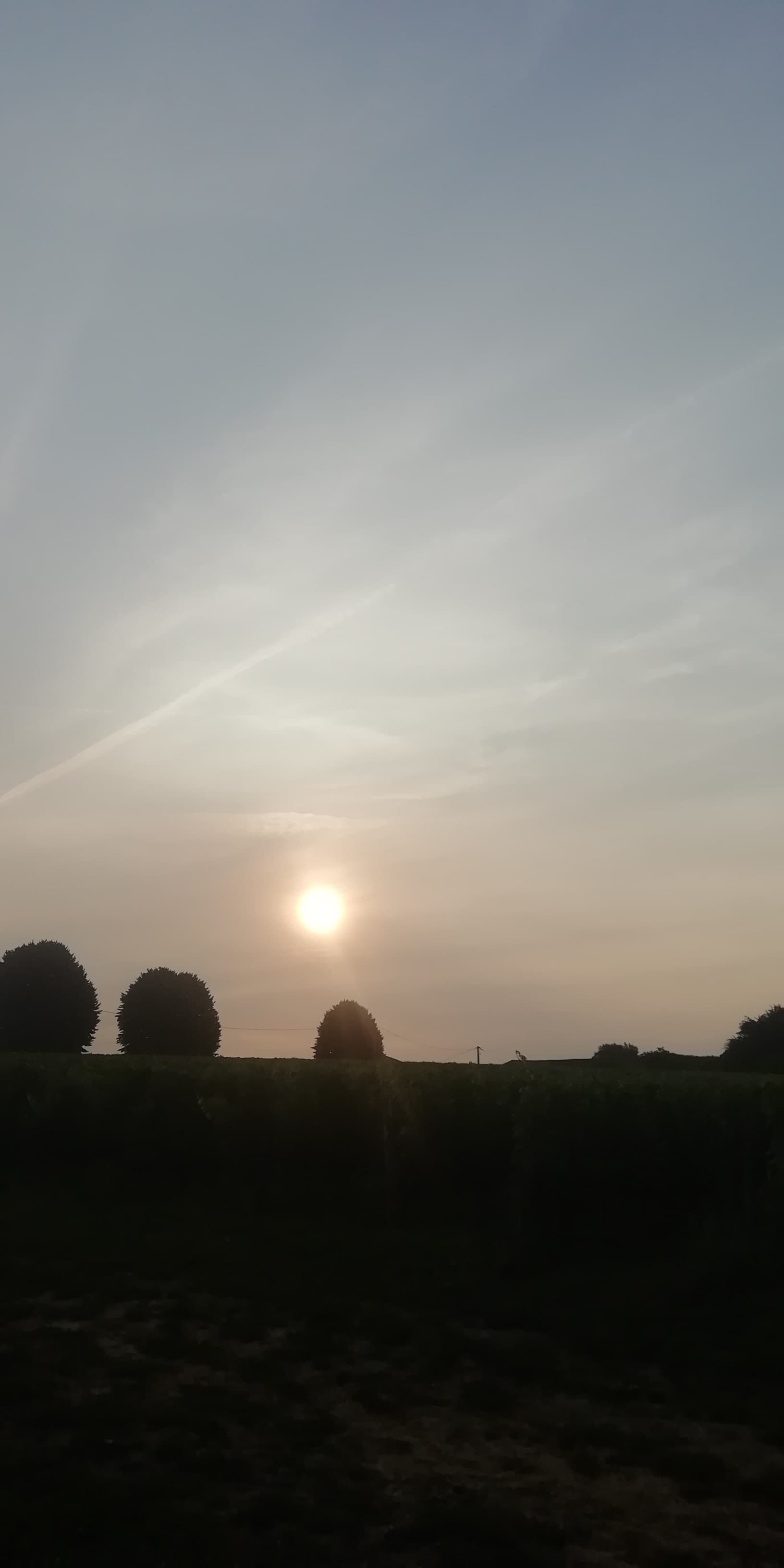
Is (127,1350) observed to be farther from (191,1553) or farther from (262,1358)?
(191,1553)

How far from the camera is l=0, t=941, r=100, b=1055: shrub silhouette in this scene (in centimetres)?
4841

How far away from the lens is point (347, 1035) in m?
37.8

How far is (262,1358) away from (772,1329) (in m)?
5.84

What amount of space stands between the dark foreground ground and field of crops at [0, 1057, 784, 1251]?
1348 mm

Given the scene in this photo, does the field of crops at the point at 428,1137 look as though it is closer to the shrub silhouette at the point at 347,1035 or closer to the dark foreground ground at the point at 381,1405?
the dark foreground ground at the point at 381,1405

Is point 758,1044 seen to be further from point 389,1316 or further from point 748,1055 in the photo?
point 389,1316

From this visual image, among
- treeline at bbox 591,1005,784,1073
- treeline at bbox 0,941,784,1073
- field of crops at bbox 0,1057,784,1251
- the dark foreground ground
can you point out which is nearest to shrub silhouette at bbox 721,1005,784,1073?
treeline at bbox 591,1005,784,1073

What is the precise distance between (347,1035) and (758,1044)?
14131 millimetres

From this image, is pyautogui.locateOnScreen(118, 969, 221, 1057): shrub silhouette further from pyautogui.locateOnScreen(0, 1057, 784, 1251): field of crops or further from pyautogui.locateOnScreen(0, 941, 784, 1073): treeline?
pyautogui.locateOnScreen(0, 1057, 784, 1251): field of crops

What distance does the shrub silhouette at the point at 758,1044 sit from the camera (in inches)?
1138

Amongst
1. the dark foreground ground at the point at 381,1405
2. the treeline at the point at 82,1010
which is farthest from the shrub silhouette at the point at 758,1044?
the treeline at the point at 82,1010

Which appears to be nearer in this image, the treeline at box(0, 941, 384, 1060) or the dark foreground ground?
the dark foreground ground

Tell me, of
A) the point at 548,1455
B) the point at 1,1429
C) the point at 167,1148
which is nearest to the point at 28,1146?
the point at 167,1148

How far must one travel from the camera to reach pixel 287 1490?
7.88 m
